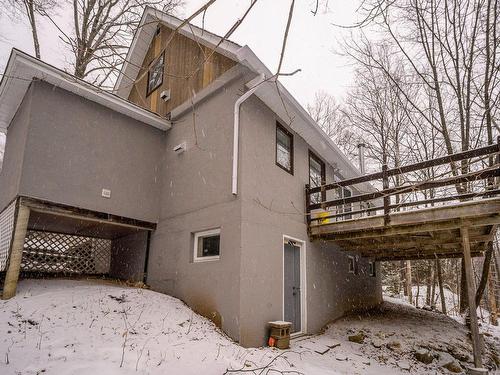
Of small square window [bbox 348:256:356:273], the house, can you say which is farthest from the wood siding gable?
small square window [bbox 348:256:356:273]

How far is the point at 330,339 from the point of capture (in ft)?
24.8

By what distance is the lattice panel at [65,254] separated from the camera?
8727 millimetres

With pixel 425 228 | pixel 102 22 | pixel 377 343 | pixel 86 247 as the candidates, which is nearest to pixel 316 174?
pixel 425 228

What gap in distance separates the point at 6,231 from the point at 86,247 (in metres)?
3.26

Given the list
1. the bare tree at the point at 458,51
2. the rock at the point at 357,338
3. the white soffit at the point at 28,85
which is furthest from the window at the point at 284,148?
the bare tree at the point at 458,51

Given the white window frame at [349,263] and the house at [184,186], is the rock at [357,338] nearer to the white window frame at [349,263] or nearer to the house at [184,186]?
the house at [184,186]

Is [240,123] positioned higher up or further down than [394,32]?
further down

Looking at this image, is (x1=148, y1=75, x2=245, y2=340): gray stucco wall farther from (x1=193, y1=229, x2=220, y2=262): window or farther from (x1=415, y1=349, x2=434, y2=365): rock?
(x1=415, y1=349, x2=434, y2=365): rock

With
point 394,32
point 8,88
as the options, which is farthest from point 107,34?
point 394,32

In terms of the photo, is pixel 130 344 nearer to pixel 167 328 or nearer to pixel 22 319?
pixel 167 328

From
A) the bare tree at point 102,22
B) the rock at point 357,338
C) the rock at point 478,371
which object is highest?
the bare tree at point 102,22

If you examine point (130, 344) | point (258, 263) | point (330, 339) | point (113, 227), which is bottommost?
point (330, 339)

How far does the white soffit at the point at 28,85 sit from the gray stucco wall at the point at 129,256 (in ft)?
10.4

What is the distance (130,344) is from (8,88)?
6292mm
